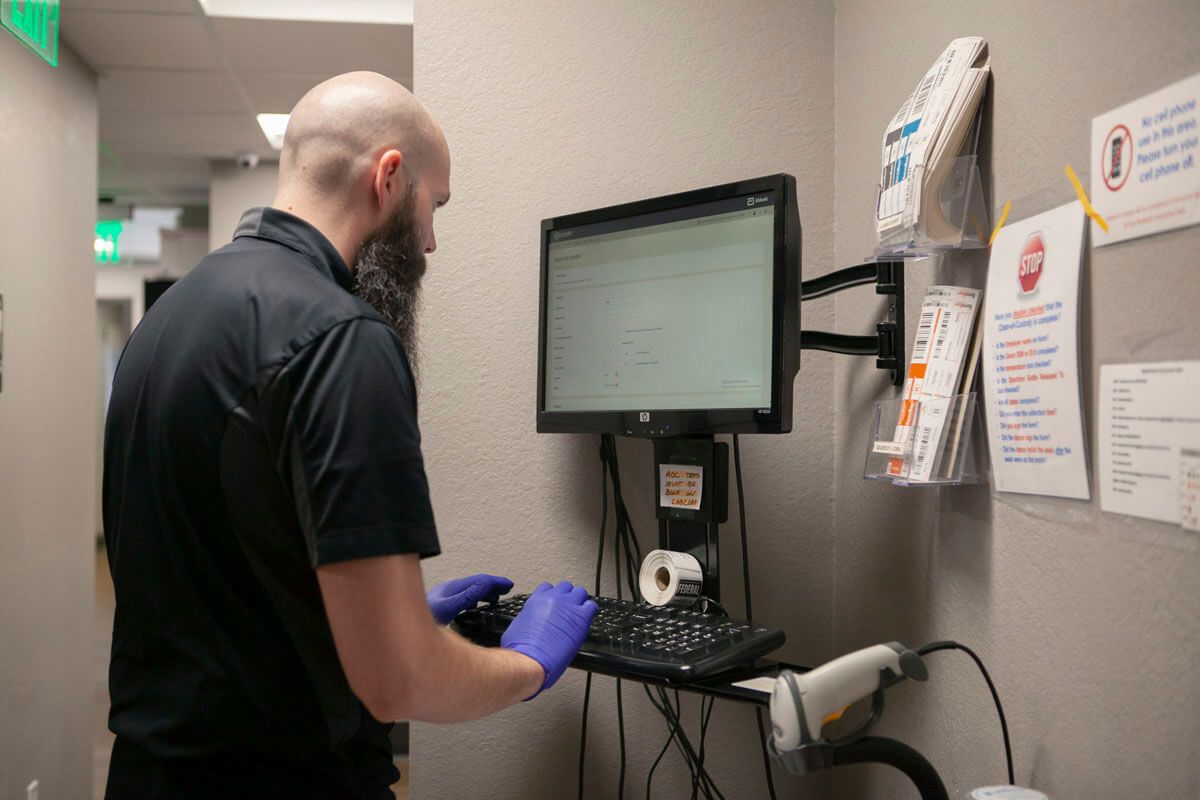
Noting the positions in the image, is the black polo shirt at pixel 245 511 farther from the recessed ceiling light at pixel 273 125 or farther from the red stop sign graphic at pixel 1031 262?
the recessed ceiling light at pixel 273 125

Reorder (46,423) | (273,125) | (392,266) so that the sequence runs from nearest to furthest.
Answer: (392,266) < (46,423) < (273,125)

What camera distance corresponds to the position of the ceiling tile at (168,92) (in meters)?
3.96

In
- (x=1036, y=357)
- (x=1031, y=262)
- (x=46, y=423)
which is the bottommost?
(x=46, y=423)

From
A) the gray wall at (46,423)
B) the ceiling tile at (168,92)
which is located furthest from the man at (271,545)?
the ceiling tile at (168,92)

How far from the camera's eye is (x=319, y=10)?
3373 mm

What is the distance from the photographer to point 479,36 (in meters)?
1.72

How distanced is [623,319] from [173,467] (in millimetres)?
717

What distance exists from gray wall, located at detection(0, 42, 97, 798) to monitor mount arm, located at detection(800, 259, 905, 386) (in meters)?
2.44

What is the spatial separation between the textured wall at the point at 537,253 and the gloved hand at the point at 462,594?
0.18 meters

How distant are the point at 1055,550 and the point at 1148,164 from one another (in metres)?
0.40

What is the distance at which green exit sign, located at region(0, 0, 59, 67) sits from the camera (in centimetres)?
191

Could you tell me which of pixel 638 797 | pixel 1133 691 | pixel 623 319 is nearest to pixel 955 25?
pixel 623 319

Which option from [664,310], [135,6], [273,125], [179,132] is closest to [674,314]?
[664,310]

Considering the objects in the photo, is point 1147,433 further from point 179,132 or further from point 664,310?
point 179,132
